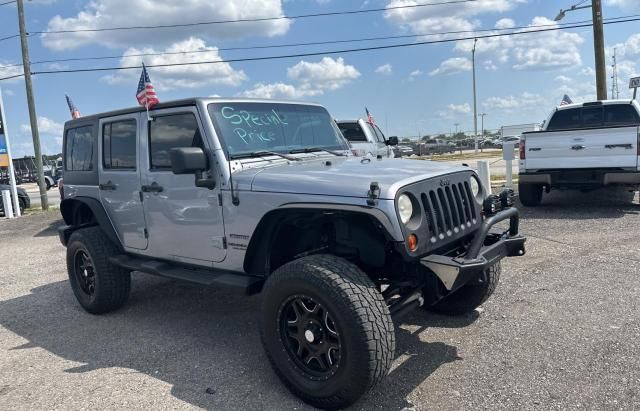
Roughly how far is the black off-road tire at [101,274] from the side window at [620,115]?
9.30 m

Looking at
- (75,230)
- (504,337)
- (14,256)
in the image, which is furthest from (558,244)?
(14,256)

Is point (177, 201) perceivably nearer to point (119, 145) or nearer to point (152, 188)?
point (152, 188)

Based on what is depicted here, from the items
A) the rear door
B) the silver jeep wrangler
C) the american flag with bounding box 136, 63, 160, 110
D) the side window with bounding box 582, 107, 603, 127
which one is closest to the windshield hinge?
the silver jeep wrangler

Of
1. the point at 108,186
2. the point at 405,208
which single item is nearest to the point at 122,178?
the point at 108,186

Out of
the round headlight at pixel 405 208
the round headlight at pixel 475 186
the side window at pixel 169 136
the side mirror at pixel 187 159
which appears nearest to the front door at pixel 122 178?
the side window at pixel 169 136

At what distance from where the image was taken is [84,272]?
217 inches

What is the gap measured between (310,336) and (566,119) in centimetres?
947

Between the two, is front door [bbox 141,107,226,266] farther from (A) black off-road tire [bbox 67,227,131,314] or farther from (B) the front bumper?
(B) the front bumper

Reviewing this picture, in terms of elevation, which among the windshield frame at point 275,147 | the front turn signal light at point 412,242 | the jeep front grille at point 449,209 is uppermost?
the windshield frame at point 275,147

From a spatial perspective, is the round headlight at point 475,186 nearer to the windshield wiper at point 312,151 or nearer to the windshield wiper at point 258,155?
the windshield wiper at point 312,151

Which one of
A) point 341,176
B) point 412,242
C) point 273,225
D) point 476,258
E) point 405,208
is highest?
point 341,176

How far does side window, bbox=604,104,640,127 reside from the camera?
10172mm

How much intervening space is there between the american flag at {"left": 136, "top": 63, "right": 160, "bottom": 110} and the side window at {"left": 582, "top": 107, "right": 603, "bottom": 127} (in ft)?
29.8

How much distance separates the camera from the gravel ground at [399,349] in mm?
3381
